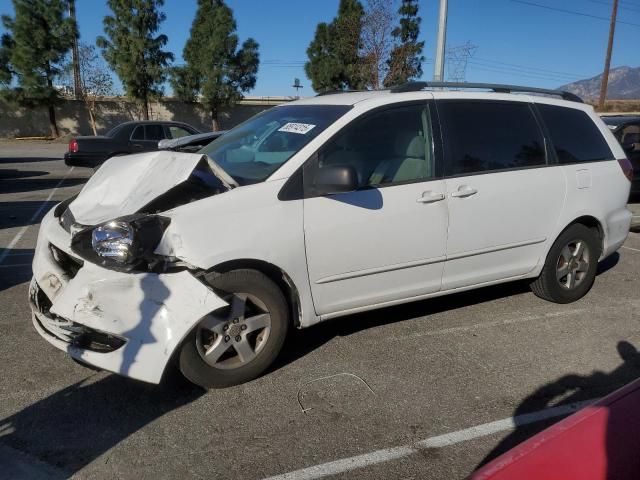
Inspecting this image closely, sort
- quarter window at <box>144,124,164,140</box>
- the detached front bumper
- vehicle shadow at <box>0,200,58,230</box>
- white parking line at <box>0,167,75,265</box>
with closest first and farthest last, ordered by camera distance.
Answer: the detached front bumper
white parking line at <box>0,167,75,265</box>
vehicle shadow at <box>0,200,58,230</box>
quarter window at <box>144,124,164,140</box>

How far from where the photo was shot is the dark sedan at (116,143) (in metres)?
14.8

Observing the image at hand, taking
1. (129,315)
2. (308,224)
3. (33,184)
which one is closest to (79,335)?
(129,315)

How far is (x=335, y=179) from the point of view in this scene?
11.3 ft

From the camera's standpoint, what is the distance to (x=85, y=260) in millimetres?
3166

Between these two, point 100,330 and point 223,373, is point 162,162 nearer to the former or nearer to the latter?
point 100,330

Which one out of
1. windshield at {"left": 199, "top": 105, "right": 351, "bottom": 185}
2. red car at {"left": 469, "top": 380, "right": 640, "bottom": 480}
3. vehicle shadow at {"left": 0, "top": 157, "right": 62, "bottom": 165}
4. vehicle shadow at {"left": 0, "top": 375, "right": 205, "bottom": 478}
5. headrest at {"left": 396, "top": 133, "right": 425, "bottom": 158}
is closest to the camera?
red car at {"left": 469, "top": 380, "right": 640, "bottom": 480}

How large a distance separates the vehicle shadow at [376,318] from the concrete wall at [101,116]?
3371cm

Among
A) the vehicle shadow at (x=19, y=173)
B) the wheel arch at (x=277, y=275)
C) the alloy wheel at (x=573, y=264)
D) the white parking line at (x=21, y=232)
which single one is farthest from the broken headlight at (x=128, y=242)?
the vehicle shadow at (x=19, y=173)

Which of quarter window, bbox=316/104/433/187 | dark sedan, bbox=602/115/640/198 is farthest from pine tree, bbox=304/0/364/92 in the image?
quarter window, bbox=316/104/433/187

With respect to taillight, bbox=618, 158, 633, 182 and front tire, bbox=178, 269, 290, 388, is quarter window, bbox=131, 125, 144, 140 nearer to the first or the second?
taillight, bbox=618, 158, 633, 182

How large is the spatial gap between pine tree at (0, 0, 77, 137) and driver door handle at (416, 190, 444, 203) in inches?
1351

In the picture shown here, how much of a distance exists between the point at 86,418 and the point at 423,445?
1856 mm

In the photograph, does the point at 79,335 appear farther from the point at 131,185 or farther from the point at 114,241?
the point at 131,185

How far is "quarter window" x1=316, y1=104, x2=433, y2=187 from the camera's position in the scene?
3.80 metres
